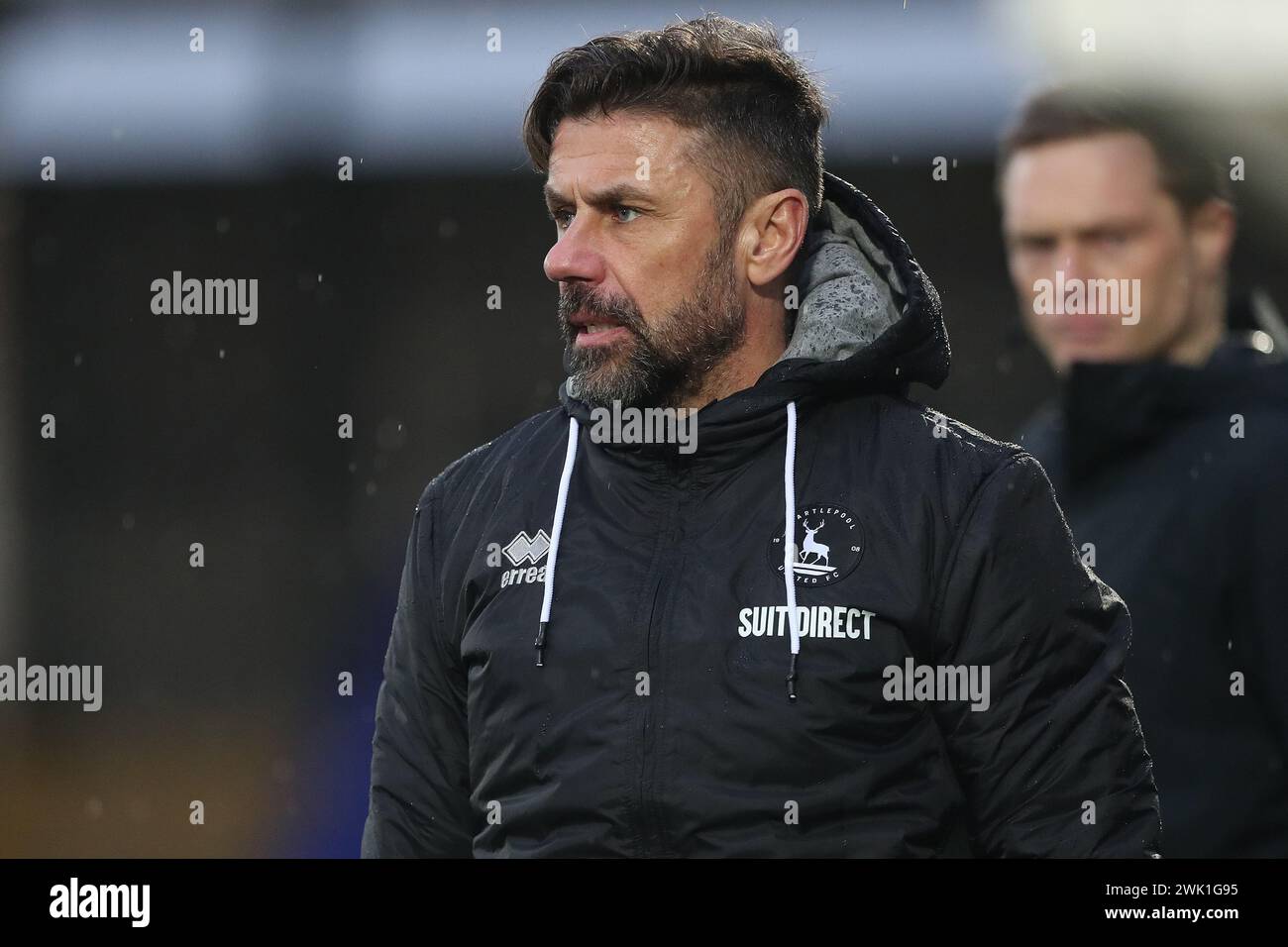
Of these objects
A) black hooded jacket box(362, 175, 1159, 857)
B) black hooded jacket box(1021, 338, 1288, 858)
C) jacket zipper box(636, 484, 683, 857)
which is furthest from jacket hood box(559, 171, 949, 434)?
black hooded jacket box(1021, 338, 1288, 858)

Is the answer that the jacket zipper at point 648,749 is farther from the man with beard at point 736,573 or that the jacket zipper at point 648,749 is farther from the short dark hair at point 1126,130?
the short dark hair at point 1126,130

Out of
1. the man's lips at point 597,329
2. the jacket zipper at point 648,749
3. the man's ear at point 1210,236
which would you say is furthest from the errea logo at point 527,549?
the man's ear at point 1210,236

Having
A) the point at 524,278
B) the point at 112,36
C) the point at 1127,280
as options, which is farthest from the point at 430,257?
the point at 1127,280

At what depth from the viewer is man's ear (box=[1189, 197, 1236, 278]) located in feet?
9.99

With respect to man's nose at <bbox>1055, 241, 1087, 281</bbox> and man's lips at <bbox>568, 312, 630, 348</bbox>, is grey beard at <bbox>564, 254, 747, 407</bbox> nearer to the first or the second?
man's lips at <bbox>568, 312, 630, 348</bbox>

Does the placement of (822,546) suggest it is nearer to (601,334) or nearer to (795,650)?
(795,650)

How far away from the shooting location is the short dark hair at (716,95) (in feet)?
7.13

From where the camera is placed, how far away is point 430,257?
5520 mm

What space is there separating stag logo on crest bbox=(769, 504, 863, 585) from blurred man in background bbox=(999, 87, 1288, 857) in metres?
0.85

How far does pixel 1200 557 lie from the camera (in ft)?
8.63

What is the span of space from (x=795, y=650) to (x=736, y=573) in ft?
0.45
